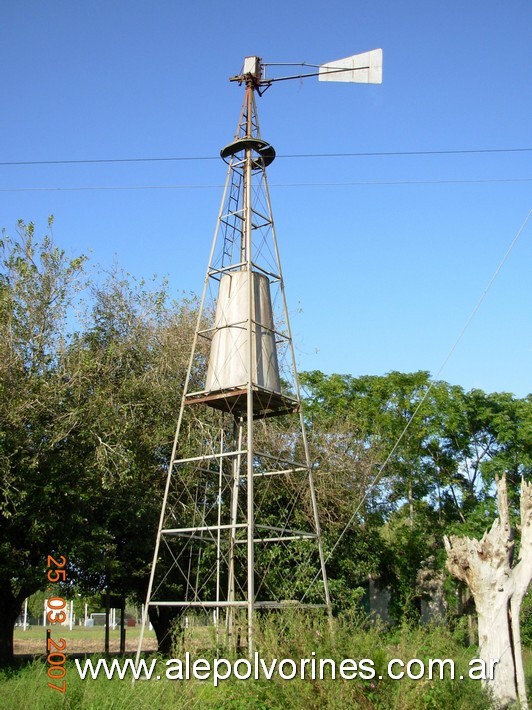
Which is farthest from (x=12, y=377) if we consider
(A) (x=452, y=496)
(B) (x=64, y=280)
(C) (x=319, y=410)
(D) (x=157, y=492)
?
(A) (x=452, y=496)

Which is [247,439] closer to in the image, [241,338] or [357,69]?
[241,338]

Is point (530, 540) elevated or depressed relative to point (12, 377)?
depressed

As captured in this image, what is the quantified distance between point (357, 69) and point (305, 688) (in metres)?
11.0

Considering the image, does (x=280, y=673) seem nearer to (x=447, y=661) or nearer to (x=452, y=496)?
(x=447, y=661)

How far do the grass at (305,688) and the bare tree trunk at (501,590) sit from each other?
1.02 metres

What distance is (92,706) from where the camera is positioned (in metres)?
9.23

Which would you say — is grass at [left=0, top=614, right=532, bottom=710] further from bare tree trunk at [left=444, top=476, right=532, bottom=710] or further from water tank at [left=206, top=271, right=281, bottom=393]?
water tank at [left=206, top=271, right=281, bottom=393]

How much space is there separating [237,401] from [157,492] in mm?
7672

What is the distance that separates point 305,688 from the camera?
8.35 m

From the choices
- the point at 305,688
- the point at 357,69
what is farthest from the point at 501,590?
the point at 357,69

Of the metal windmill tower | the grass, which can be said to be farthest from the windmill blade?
the grass

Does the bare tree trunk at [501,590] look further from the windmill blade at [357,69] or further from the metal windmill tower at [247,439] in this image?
the windmill blade at [357,69]

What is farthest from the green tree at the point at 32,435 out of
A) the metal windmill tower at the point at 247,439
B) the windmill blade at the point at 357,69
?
the windmill blade at the point at 357,69

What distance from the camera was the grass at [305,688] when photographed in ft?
27.6
